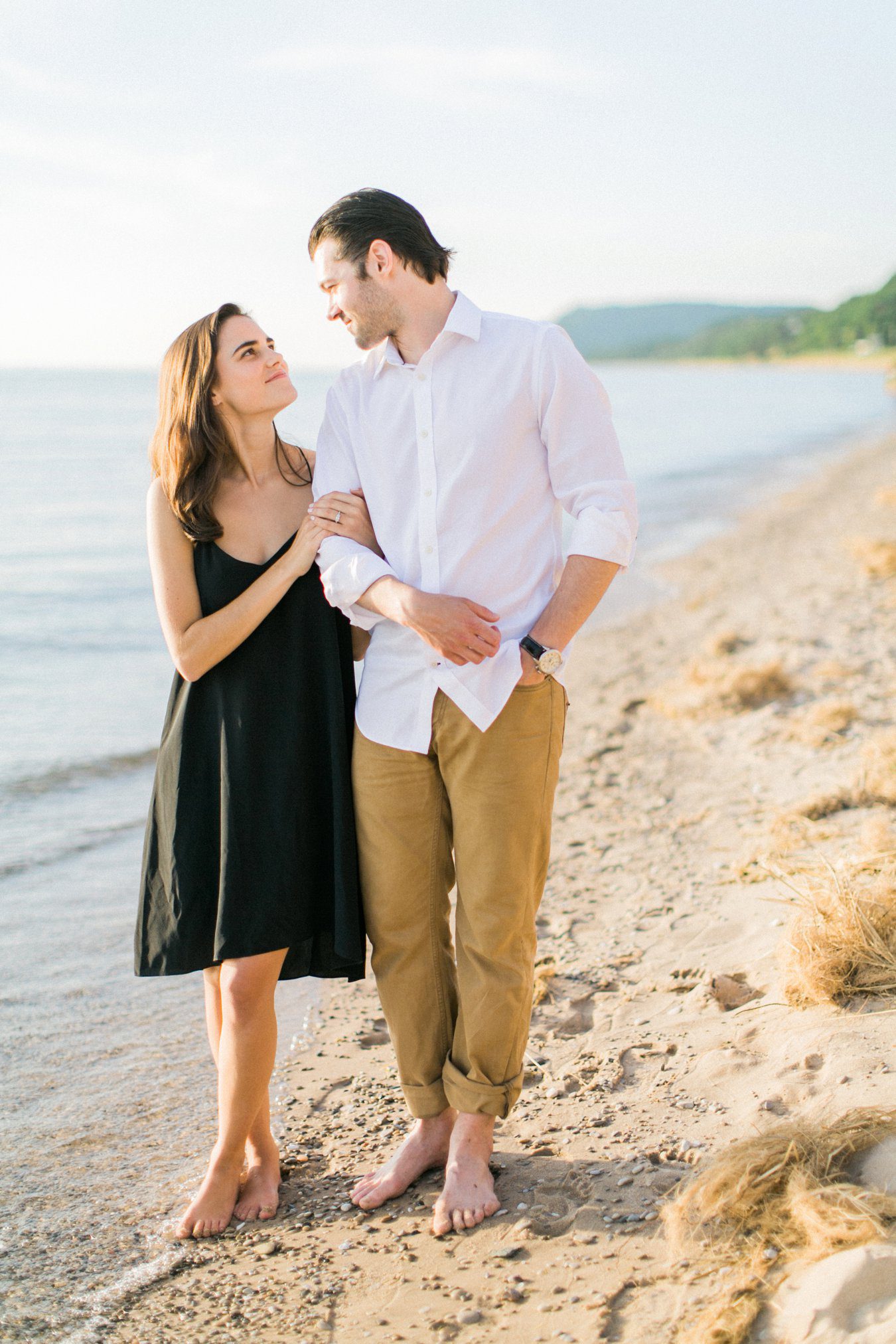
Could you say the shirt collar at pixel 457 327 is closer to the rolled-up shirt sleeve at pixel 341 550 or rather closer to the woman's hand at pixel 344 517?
the rolled-up shirt sleeve at pixel 341 550

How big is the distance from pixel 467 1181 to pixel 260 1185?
1.92ft

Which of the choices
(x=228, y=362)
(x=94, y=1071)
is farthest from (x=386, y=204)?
(x=94, y=1071)

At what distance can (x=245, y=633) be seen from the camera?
2.73 meters

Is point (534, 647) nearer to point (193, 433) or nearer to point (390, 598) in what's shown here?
point (390, 598)

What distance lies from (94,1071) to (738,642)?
6.16 m

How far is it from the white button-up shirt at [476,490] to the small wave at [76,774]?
14.4 ft

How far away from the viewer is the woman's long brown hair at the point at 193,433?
2.79 meters

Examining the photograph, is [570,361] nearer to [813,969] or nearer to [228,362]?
[228,362]

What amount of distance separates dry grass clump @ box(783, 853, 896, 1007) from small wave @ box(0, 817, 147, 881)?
144 inches

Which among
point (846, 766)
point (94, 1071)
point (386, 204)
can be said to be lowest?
point (94, 1071)

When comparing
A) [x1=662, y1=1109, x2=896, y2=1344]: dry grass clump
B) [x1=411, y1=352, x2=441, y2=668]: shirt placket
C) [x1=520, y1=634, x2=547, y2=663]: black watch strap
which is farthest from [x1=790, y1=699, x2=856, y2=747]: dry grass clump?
[x1=411, y1=352, x2=441, y2=668]: shirt placket

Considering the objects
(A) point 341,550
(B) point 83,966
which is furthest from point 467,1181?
(B) point 83,966

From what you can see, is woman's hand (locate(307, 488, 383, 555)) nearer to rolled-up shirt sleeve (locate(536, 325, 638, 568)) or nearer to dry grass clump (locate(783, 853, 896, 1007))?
rolled-up shirt sleeve (locate(536, 325, 638, 568))

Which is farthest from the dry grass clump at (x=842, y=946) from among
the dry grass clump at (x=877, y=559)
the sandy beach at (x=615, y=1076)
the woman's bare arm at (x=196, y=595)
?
the dry grass clump at (x=877, y=559)
